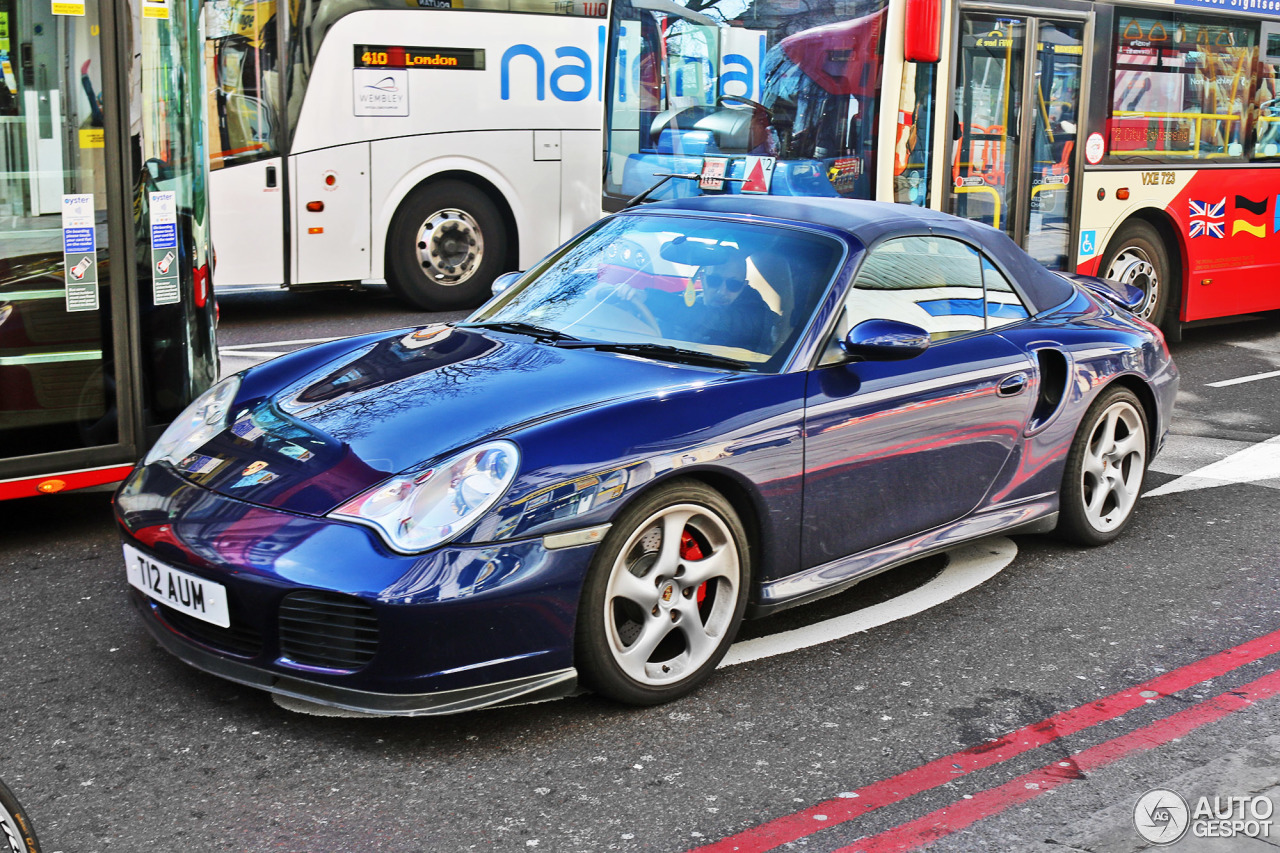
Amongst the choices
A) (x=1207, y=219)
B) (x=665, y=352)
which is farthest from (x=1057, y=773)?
(x=1207, y=219)

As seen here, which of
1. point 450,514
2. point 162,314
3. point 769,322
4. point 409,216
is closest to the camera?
point 450,514

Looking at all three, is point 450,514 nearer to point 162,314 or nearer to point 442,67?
point 162,314

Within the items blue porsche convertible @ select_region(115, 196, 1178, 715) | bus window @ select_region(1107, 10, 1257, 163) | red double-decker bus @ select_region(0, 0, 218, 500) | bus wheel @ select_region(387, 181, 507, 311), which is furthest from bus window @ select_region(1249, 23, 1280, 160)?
red double-decker bus @ select_region(0, 0, 218, 500)

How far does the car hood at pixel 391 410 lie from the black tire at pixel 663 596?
14.4 inches

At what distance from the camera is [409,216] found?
1127 cm

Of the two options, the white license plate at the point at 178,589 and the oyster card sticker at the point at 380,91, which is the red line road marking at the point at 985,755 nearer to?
the white license plate at the point at 178,589

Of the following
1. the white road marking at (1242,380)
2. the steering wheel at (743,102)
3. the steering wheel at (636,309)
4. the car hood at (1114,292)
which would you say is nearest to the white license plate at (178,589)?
the steering wheel at (636,309)

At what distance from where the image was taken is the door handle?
15.9 ft

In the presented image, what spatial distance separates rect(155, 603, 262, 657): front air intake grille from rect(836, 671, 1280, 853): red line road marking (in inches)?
61.0

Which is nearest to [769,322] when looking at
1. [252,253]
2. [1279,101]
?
[252,253]

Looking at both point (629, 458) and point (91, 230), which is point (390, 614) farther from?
point (91, 230)

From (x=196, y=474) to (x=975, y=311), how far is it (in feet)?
8.84

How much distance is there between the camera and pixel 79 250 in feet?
16.8

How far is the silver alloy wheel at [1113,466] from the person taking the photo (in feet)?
17.8
